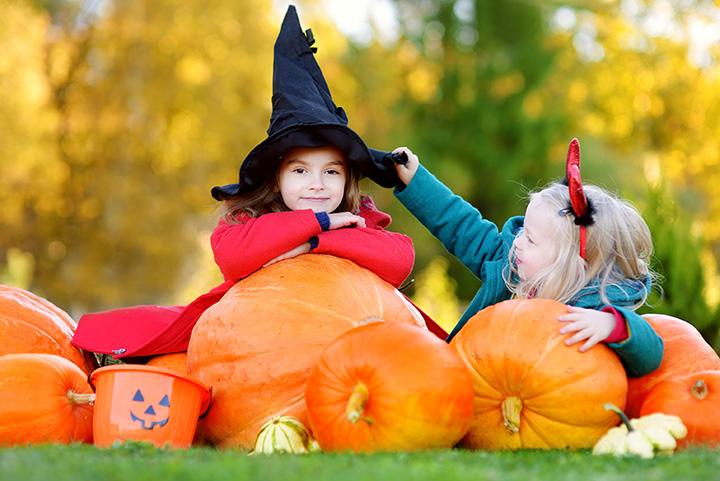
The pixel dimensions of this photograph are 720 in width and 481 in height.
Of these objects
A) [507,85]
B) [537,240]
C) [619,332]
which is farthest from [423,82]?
[619,332]

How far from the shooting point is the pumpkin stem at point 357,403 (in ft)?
8.69

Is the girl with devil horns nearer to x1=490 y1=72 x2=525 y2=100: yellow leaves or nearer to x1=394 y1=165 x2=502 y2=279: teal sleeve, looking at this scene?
x1=394 y1=165 x2=502 y2=279: teal sleeve

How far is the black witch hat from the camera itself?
3715 millimetres

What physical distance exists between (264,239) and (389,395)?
129cm

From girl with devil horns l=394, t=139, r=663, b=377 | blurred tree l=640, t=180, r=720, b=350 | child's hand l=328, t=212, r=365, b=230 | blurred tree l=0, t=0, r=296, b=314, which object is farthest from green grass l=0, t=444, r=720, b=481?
blurred tree l=0, t=0, r=296, b=314

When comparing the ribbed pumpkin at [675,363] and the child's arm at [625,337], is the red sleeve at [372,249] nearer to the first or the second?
the child's arm at [625,337]

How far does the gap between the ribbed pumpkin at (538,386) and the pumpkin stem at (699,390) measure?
291 millimetres

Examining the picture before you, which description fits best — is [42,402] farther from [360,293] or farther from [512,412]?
[512,412]

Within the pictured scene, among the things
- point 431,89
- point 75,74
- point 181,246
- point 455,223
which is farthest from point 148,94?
point 455,223

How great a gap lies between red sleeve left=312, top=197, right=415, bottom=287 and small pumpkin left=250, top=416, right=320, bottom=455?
104 centimetres

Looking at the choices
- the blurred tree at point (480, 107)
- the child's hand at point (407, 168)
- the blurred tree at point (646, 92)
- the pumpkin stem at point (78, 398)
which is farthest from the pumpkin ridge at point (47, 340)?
the blurred tree at point (646, 92)

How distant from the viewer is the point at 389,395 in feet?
8.64

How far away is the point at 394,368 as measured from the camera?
2674 mm

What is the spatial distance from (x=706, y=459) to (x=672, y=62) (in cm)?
2233
